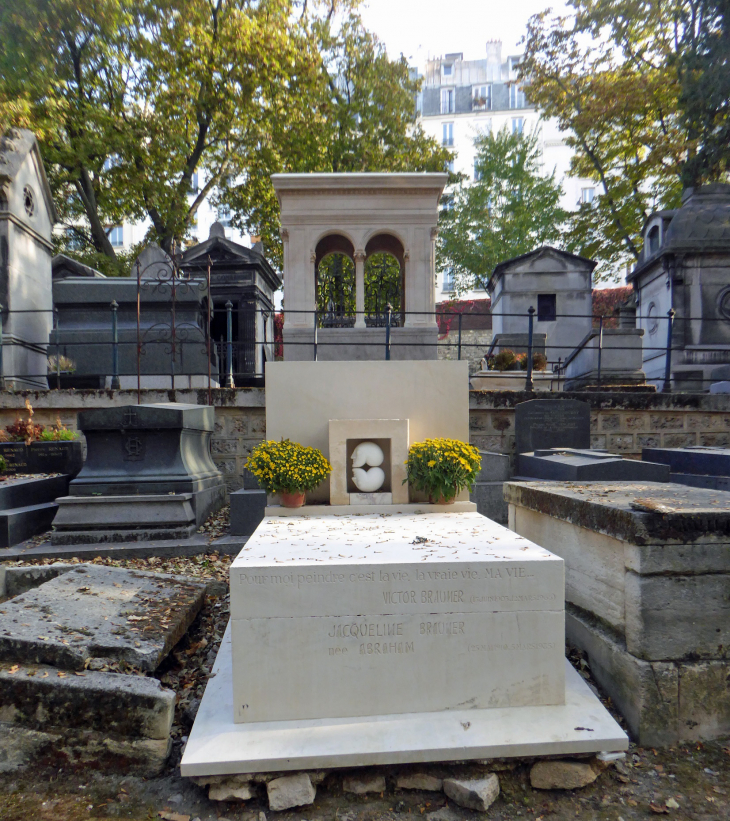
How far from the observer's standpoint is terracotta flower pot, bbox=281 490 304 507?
4.68m

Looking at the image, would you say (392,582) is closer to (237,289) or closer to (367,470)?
(367,470)

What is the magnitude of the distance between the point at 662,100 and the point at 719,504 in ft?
64.7

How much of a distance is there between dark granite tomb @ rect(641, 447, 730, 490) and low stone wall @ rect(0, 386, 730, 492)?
4.81 ft

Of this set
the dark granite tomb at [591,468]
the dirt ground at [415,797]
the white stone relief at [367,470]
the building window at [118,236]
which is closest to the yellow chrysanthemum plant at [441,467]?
the white stone relief at [367,470]

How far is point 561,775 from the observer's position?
279 centimetres

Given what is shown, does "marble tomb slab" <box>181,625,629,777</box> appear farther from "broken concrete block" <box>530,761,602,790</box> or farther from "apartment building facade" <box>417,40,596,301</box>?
"apartment building facade" <box>417,40,596,301</box>

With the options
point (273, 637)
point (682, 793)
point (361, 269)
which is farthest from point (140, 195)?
point (682, 793)

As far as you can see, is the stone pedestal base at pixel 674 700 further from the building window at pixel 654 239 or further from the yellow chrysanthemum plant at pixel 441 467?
the building window at pixel 654 239

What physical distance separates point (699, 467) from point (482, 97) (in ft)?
179

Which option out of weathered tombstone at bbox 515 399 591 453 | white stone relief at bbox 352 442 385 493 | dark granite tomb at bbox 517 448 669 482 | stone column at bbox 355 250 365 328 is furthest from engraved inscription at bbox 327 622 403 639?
stone column at bbox 355 250 365 328

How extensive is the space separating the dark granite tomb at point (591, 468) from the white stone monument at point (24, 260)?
8100 millimetres

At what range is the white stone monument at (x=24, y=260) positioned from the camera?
10141 millimetres

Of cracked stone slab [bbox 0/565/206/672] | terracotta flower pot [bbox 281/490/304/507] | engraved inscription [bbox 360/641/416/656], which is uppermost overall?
terracotta flower pot [bbox 281/490/304/507]

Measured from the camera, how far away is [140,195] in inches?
707
